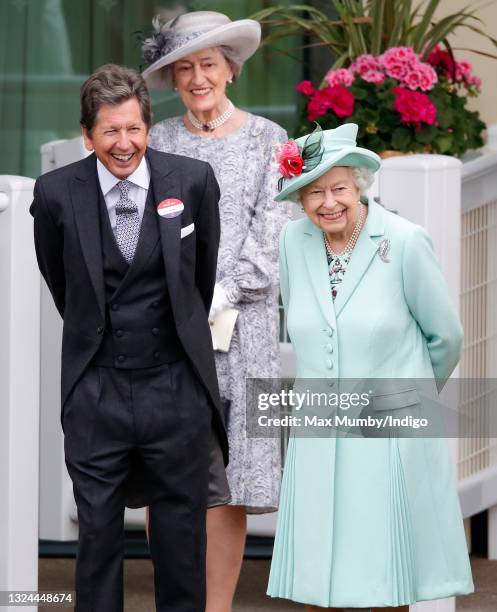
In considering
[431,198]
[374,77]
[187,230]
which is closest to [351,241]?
[187,230]

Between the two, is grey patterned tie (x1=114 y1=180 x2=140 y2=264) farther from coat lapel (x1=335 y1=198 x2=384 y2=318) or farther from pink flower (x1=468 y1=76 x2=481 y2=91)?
pink flower (x1=468 y1=76 x2=481 y2=91)

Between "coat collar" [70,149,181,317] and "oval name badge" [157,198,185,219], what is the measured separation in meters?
0.01

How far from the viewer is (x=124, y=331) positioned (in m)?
4.38

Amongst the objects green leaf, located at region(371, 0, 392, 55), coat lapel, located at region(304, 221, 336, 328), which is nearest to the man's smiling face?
coat lapel, located at region(304, 221, 336, 328)

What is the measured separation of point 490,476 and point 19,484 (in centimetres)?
195

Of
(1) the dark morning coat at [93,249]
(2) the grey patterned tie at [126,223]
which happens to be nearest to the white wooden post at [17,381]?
(1) the dark morning coat at [93,249]

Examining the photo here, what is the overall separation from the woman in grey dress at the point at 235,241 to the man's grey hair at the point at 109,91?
0.84 meters

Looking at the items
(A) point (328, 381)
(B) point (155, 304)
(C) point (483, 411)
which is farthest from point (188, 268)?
(C) point (483, 411)

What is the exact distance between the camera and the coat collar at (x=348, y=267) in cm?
432

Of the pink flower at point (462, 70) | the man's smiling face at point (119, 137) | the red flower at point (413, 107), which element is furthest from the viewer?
the pink flower at point (462, 70)

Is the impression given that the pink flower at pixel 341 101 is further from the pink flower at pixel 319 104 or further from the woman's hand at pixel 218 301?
the woman's hand at pixel 218 301

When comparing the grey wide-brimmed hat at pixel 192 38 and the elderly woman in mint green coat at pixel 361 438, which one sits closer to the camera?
the elderly woman in mint green coat at pixel 361 438

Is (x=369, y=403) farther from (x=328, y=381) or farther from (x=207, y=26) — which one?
(x=207, y=26)

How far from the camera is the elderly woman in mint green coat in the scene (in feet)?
14.0
